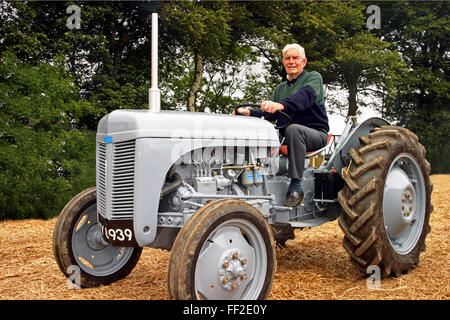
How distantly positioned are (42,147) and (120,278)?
239 inches

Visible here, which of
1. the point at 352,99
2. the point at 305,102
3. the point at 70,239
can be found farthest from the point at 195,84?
the point at 70,239

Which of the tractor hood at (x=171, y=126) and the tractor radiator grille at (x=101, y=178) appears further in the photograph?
the tractor radiator grille at (x=101, y=178)

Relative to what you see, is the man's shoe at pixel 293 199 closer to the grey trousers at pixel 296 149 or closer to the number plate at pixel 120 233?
the grey trousers at pixel 296 149

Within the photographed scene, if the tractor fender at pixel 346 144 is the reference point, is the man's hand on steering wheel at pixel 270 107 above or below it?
above

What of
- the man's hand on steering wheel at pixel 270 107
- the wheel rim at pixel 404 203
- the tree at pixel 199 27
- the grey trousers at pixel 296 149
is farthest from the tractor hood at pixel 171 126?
the tree at pixel 199 27

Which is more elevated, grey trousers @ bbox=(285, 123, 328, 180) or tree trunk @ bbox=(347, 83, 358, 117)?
tree trunk @ bbox=(347, 83, 358, 117)

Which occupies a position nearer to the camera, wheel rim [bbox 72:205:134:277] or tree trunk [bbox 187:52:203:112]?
wheel rim [bbox 72:205:134:277]

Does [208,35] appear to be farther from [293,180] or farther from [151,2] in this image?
[293,180]

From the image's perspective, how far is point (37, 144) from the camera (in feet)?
30.6

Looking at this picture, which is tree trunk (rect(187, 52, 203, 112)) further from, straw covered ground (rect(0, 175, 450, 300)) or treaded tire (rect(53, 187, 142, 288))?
treaded tire (rect(53, 187, 142, 288))

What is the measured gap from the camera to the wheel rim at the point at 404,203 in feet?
14.2

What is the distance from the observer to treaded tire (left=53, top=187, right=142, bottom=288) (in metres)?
3.85

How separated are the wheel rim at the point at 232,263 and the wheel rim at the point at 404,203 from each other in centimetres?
174

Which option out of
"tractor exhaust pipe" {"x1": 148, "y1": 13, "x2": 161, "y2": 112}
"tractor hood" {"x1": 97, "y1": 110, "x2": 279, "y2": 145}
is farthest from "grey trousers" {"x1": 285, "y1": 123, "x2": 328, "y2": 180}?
"tractor exhaust pipe" {"x1": 148, "y1": 13, "x2": 161, "y2": 112}
